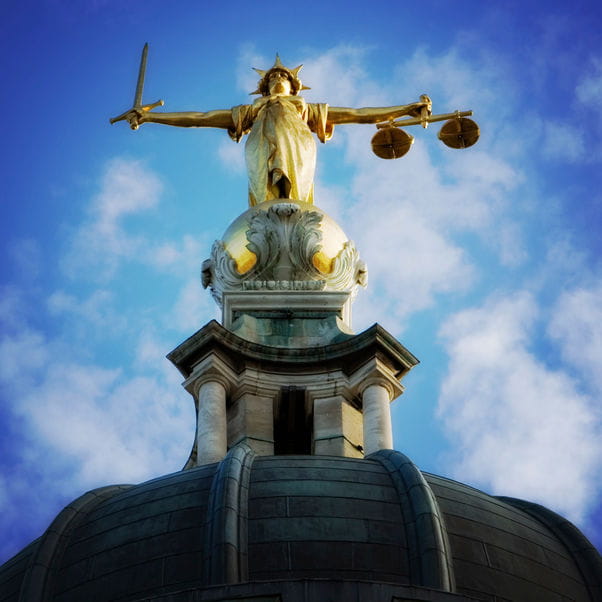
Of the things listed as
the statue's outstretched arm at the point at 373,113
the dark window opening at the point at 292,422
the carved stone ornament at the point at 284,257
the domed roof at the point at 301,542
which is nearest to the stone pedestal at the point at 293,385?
the dark window opening at the point at 292,422

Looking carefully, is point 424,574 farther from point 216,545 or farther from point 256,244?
point 256,244

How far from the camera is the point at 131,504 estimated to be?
41.6 meters

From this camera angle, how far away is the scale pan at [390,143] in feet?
180

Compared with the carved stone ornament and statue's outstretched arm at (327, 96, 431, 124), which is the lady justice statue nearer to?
statue's outstretched arm at (327, 96, 431, 124)

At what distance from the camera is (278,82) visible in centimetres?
5784

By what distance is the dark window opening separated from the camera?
49.5 metres

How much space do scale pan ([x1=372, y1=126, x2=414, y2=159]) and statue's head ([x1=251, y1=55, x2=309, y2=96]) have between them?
4.20 meters

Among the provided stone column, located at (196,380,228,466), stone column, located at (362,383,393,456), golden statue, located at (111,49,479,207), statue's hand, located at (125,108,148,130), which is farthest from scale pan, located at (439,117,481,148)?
stone column, located at (196,380,228,466)

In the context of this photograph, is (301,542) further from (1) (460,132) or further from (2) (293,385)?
(1) (460,132)

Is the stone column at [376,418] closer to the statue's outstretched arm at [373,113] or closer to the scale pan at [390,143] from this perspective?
the scale pan at [390,143]

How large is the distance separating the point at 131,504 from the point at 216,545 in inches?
146

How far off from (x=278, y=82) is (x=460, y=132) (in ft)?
21.6

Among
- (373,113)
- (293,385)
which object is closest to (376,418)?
(293,385)

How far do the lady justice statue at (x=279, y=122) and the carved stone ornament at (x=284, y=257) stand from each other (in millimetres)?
2192
